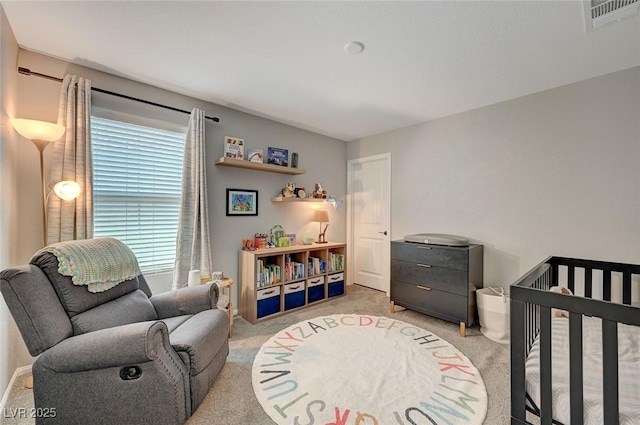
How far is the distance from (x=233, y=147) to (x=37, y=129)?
1.52 m

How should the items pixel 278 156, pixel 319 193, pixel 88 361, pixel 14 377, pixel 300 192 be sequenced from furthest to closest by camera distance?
pixel 319 193 → pixel 300 192 → pixel 278 156 → pixel 14 377 → pixel 88 361

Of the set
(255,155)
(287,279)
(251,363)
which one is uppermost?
(255,155)

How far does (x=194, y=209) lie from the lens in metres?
2.63

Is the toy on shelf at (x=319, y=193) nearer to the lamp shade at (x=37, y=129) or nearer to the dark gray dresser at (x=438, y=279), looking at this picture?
the dark gray dresser at (x=438, y=279)

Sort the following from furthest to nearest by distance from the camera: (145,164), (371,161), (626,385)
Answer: (371,161)
(145,164)
(626,385)

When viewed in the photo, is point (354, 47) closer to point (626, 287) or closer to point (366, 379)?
point (366, 379)

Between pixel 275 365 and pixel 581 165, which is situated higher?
pixel 581 165

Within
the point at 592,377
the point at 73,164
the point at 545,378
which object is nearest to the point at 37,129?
the point at 73,164

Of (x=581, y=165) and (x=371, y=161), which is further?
(x=371, y=161)

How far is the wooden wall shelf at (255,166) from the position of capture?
2.80 metres

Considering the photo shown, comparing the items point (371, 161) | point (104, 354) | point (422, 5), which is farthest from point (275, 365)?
point (371, 161)

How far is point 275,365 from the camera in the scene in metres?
2.03

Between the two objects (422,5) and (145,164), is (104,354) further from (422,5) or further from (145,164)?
(422,5)

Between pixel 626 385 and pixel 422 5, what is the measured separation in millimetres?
2048
